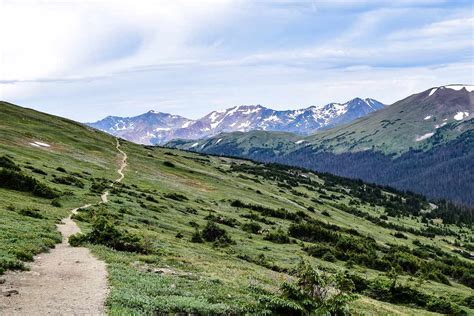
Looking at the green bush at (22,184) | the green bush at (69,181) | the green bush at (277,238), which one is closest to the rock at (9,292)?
the green bush at (22,184)

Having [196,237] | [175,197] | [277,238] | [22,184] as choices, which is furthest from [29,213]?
[175,197]

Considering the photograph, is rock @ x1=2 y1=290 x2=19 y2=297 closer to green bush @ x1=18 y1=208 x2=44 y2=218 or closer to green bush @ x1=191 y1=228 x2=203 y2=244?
green bush @ x1=18 y1=208 x2=44 y2=218

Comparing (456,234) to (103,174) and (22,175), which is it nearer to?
(103,174)

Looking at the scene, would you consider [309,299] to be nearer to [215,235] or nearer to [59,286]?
[59,286]

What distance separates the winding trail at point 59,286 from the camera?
17766mm

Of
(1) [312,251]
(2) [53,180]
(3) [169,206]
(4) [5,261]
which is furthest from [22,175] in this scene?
(1) [312,251]

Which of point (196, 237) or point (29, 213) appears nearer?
point (29, 213)

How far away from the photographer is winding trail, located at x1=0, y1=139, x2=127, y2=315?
58.3 feet

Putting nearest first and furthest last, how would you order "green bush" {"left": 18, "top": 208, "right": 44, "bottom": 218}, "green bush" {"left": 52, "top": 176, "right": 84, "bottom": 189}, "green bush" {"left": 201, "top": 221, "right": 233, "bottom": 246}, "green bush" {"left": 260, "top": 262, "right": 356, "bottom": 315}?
"green bush" {"left": 260, "top": 262, "right": 356, "bottom": 315}, "green bush" {"left": 18, "top": 208, "right": 44, "bottom": 218}, "green bush" {"left": 201, "top": 221, "right": 233, "bottom": 246}, "green bush" {"left": 52, "top": 176, "right": 84, "bottom": 189}

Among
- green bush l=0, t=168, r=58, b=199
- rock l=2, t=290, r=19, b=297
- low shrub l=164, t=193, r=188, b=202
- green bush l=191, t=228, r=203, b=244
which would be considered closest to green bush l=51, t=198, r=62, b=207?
green bush l=0, t=168, r=58, b=199

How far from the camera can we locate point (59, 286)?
21438 millimetres

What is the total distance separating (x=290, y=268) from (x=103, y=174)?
183 feet

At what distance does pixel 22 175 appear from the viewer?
54.6 metres

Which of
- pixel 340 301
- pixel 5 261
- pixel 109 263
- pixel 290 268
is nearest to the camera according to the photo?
pixel 340 301
